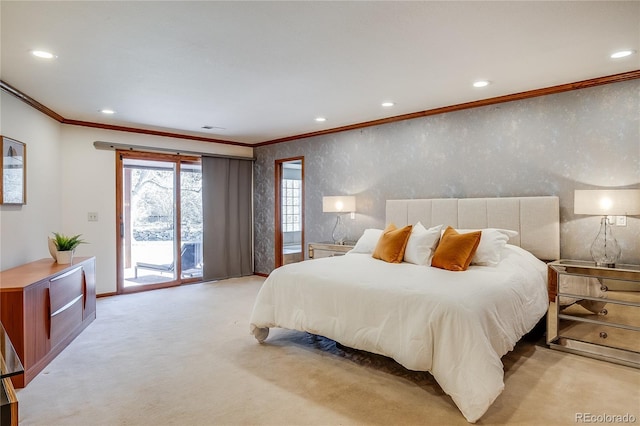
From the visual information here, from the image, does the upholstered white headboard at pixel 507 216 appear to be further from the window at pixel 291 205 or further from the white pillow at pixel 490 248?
the window at pixel 291 205

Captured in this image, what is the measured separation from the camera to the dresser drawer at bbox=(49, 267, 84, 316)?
322 centimetres

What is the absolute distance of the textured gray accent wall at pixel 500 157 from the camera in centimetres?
Result: 339

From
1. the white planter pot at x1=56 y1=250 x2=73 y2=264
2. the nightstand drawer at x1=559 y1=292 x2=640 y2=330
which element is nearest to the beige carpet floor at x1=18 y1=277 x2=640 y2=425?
the nightstand drawer at x1=559 y1=292 x2=640 y2=330

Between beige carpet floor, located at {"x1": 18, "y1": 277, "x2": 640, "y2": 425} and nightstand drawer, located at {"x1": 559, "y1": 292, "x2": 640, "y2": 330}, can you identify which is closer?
beige carpet floor, located at {"x1": 18, "y1": 277, "x2": 640, "y2": 425}

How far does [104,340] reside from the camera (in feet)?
11.8

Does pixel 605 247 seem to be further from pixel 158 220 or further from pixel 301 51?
pixel 158 220

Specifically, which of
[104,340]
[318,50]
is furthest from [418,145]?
[104,340]

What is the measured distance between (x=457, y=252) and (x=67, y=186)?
4.99 meters

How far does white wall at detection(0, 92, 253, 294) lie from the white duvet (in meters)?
2.76

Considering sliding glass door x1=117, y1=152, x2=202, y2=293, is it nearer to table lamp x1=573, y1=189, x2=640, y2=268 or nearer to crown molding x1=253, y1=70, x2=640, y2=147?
crown molding x1=253, y1=70, x2=640, y2=147

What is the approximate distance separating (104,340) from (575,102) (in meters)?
5.10

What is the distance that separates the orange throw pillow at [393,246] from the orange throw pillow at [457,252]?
1.24 feet

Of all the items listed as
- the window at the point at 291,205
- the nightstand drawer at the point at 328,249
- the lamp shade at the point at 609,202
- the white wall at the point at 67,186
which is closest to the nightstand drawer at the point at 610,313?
the lamp shade at the point at 609,202

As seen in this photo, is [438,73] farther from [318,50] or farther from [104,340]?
[104,340]
